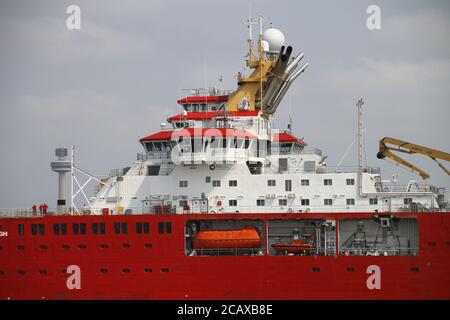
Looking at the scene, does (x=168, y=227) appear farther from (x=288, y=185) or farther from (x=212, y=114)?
(x=212, y=114)

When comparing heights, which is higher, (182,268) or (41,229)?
(41,229)

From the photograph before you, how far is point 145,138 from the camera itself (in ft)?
151

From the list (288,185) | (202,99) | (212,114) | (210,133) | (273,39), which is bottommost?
(288,185)

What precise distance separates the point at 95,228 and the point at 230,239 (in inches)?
257

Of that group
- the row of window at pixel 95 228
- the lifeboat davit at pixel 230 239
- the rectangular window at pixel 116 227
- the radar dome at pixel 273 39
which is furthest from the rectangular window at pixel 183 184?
the radar dome at pixel 273 39

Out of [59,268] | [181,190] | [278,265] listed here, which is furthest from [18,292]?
[278,265]

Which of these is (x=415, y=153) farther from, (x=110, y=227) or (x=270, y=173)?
(x=110, y=227)

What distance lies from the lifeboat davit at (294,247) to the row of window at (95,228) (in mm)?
5175

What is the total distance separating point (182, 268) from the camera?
4225 cm

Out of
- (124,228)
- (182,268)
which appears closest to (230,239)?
(182,268)

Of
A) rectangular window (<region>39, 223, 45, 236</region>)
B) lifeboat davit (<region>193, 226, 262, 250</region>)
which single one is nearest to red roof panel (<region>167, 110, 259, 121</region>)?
lifeboat davit (<region>193, 226, 262, 250</region>)

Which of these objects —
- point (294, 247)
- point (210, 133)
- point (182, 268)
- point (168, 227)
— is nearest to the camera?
point (294, 247)

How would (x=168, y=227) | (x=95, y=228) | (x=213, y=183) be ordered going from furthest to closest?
(x=213, y=183)
(x=95, y=228)
(x=168, y=227)

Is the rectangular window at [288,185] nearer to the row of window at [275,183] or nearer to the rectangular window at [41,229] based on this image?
the row of window at [275,183]
